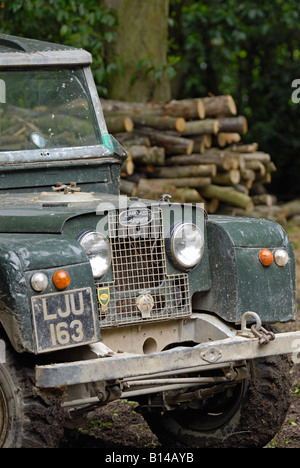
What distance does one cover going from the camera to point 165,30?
11.4 metres

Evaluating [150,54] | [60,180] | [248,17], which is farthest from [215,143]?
[60,180]

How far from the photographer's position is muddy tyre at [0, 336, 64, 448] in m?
3.73

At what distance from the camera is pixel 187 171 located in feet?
33.7

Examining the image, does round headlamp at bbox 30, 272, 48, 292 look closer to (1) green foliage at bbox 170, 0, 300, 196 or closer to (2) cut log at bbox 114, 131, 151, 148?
(2) cut log at bbox 114, 131, 151, 148

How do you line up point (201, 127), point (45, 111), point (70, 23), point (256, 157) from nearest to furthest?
point (45, 111)
point (201, 127)
point (70, 23)
point (256, 157)

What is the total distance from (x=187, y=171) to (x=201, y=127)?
0.59 metres

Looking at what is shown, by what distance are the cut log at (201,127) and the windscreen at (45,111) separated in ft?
15.9

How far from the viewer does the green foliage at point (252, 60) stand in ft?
45.4

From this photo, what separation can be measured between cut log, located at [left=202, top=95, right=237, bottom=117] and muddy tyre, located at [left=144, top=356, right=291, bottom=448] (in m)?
6.19

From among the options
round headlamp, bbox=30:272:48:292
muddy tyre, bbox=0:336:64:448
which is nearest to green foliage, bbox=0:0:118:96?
round headlamp, bbox=30:272:48:292

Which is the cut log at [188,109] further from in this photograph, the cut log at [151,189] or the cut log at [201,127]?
the cut log at [151,189]

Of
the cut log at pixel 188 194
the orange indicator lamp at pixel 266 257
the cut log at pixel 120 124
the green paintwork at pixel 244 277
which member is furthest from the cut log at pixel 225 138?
the orange indicator lamp at pixel 266 257

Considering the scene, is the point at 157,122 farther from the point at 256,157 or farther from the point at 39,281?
the point at 39,281

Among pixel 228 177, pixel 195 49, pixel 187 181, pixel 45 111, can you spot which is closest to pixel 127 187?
pixel 187 181
